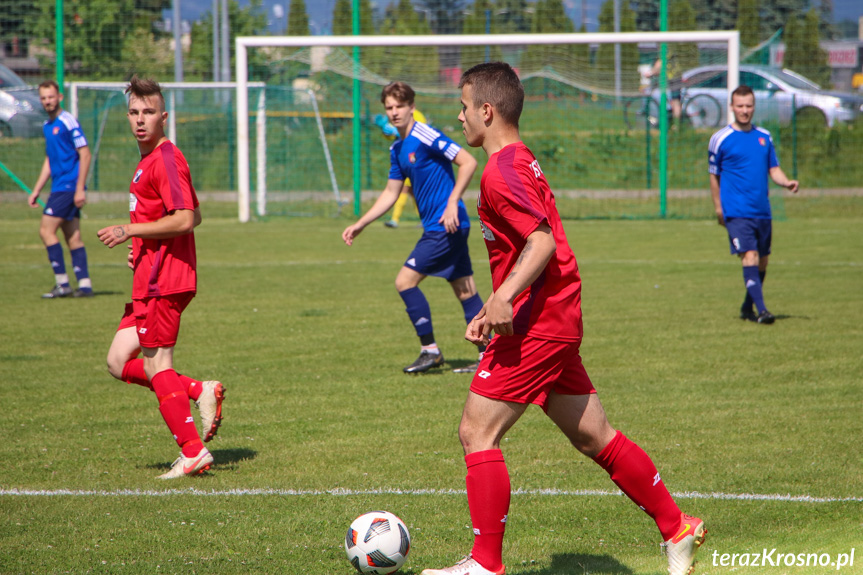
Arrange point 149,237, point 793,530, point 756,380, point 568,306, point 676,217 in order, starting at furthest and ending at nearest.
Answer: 1. point 676,217
2. point 756,380
3. point 149,237
4. point 793,530
5. point 568,306

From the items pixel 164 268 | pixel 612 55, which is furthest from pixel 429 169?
pixel 612 55

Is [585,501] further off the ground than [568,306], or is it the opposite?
[568,306]

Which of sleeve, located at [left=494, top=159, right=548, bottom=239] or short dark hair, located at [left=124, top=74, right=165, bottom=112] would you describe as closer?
sleeve, located at [left=494, top=159, right=548, bottom=239]

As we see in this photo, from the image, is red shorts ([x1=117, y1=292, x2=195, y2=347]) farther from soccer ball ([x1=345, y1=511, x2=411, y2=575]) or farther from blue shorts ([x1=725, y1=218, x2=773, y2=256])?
blue shorts ([x1=725, y1=218, x2=773, y2=256])

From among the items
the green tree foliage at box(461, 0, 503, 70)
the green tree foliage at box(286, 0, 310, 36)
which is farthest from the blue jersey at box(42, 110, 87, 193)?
the green tree foliage at box(461, 0, 503, 70)

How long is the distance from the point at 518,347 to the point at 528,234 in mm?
403

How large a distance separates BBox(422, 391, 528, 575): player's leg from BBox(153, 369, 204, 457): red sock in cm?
195

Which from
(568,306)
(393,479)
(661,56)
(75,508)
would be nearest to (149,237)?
(75,508)

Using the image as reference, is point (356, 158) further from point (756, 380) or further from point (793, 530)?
point (793, 530)

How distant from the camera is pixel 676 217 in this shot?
67.3 feet

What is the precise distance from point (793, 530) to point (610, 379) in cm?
300

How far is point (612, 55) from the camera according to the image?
73.7 feet

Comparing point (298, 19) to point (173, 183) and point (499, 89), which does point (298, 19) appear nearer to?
point (173, 183)

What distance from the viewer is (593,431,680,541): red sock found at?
3.47m
